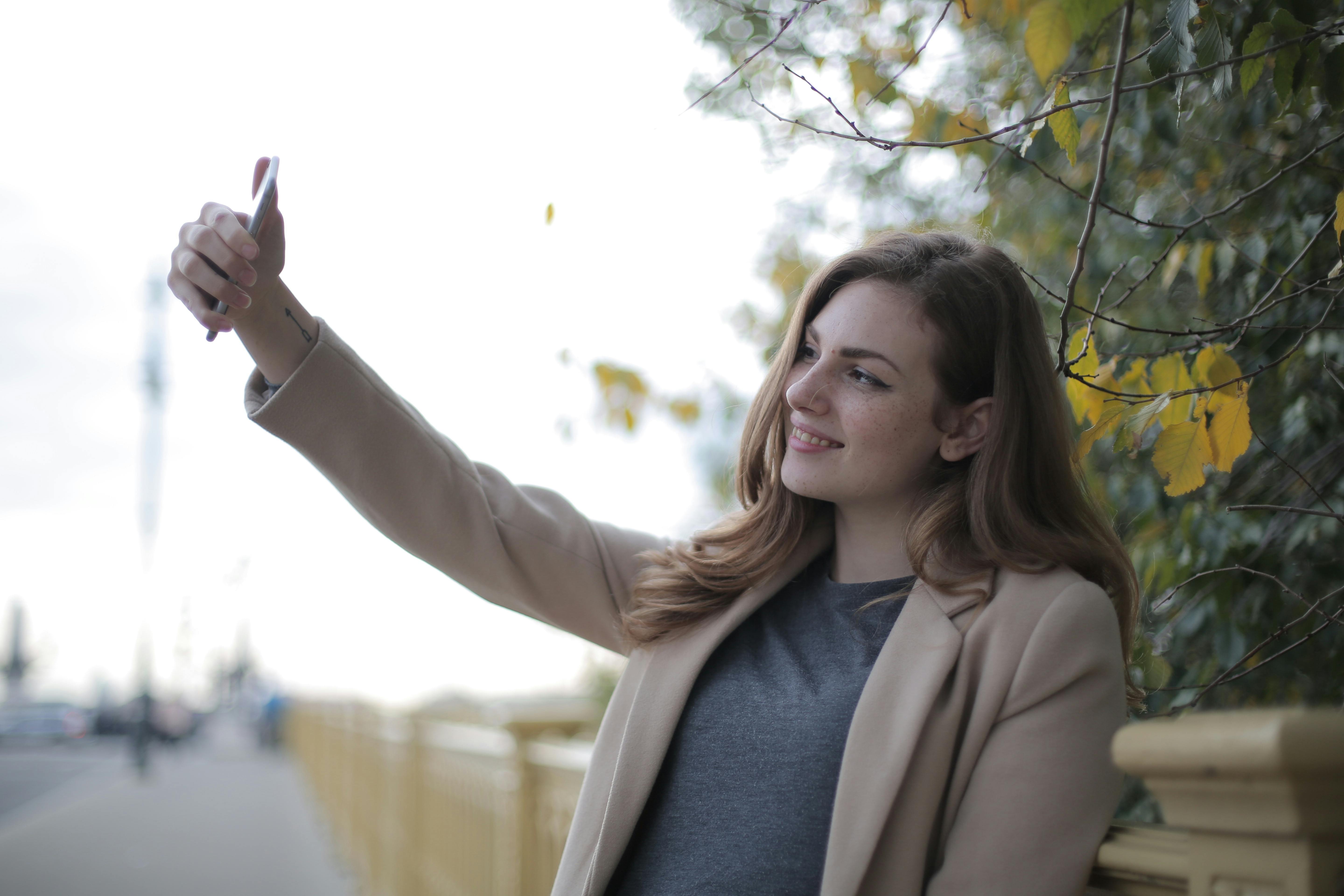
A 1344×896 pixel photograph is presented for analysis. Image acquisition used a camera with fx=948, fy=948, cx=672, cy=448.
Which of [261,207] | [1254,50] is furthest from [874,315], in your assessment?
[261,207]

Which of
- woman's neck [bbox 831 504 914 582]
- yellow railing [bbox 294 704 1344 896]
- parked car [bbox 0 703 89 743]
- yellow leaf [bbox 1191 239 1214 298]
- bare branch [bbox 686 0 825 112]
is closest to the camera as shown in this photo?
yellow railing [bbox 294 704 1344 896]

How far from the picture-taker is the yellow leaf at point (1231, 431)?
1.40 metres

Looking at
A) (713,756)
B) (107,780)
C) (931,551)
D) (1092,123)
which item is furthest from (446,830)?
(107,780)

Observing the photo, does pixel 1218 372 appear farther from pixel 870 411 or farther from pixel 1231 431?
pixel 870 411

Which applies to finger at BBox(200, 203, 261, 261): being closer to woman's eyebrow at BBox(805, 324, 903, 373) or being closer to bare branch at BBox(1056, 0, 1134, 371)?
woman's eyebrow at BBox(805, 324, 903, 373)

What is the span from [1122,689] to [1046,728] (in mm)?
130

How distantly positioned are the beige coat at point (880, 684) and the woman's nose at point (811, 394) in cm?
28

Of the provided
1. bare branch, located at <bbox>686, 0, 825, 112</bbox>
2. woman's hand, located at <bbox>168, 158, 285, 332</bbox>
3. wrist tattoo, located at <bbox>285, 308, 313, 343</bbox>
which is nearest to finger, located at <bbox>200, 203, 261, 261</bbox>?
woman's hand, located at <bbox>168, 158, 285, 332</bbox>

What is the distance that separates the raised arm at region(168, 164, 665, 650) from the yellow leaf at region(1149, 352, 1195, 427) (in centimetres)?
102

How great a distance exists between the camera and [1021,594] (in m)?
1.30

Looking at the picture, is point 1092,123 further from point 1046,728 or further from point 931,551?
point 1046,728

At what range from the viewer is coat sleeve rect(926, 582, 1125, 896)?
43.5 inches

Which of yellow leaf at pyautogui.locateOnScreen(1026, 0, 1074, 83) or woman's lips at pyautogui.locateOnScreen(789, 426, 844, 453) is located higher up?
yellow leaf at pyautogui.locateOnScreen(1026, 0, 1074, 83)

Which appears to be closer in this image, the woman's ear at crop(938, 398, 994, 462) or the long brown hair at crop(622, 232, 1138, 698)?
the long brown hair at crop(622, 232, 1138, 698)
